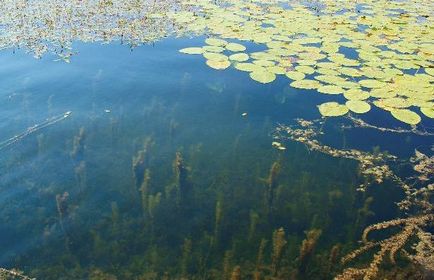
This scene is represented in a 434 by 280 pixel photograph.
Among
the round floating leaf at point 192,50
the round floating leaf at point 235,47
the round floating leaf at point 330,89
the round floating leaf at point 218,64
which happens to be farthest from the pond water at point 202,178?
the round floating leaf at point 235,47

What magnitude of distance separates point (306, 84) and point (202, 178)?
2700mm

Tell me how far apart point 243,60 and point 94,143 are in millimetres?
3229

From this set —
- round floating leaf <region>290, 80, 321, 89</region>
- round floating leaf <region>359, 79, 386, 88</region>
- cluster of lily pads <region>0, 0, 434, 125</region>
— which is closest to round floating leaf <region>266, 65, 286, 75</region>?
cluster of lily pads <region>0, 0, 434, 125</region>

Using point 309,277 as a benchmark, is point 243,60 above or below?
above

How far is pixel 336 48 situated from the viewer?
757cm

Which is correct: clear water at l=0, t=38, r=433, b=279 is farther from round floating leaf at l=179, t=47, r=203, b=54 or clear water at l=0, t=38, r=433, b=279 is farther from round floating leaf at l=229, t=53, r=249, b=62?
round floating leaf at l=179, t=47, r=203, b=54

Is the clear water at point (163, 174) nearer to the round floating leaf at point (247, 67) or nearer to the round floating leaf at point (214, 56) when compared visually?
the round floating leaf at point (247, 67)

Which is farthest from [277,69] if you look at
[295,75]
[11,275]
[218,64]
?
[11,275]

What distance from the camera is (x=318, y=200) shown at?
165 inches

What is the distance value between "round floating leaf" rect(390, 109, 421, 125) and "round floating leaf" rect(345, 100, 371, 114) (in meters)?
0.35

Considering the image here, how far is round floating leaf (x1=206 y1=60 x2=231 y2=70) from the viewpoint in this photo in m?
6.73

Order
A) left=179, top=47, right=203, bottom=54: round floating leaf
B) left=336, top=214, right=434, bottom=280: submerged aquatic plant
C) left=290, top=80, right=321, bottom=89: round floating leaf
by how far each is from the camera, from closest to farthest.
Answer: left=336, top=214, right=434, bottom=280: submerged aquatic plant → left=290, top=80, right=321, bottom=89: round floating leaf → left=179, top=47, right=203, bottom=54: round floating leaf

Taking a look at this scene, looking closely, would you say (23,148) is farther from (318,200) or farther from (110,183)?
(318,200)

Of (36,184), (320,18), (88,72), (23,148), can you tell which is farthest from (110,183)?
(320,18)
